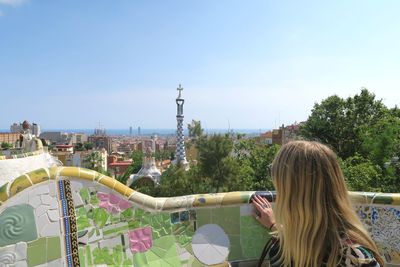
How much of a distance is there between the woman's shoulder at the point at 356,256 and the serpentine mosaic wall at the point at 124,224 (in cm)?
130

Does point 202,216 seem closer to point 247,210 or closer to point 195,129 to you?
point 247,210

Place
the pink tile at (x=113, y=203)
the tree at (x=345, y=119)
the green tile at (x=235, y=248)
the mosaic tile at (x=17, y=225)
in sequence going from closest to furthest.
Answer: the mosaic tile at (x=17, y=225), the pink tile at (x=113, y=203), the green tile at (x=235, y=248), the tree at (x=345, y=119)

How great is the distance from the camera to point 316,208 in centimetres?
118

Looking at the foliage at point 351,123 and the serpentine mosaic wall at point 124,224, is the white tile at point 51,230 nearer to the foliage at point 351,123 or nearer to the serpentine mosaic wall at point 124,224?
the serpentine mosaic wall at point 124,224

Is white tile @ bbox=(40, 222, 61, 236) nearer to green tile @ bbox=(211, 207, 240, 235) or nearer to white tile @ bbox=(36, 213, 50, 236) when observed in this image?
white tile @ bbox=(36, 213, 50, 236)

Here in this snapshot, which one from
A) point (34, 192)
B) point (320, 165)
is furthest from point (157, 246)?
point (320, 165)

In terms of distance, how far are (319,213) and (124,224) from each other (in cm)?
151

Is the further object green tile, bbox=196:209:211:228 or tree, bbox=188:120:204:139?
tree, bbox=188:120:204:139

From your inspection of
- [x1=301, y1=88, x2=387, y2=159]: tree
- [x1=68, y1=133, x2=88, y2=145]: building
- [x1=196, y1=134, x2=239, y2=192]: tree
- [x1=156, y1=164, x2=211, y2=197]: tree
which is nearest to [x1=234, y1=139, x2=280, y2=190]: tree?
[x1=196, y1=134, x2=239, y2=192]: tree

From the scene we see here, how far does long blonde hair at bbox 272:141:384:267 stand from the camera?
117cm

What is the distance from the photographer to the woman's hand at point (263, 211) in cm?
207

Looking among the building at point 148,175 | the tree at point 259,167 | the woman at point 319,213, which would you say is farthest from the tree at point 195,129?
the woman at point 319,213

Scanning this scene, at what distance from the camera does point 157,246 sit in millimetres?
2494

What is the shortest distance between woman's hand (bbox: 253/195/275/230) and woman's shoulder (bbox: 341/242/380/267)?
842 millimetres
